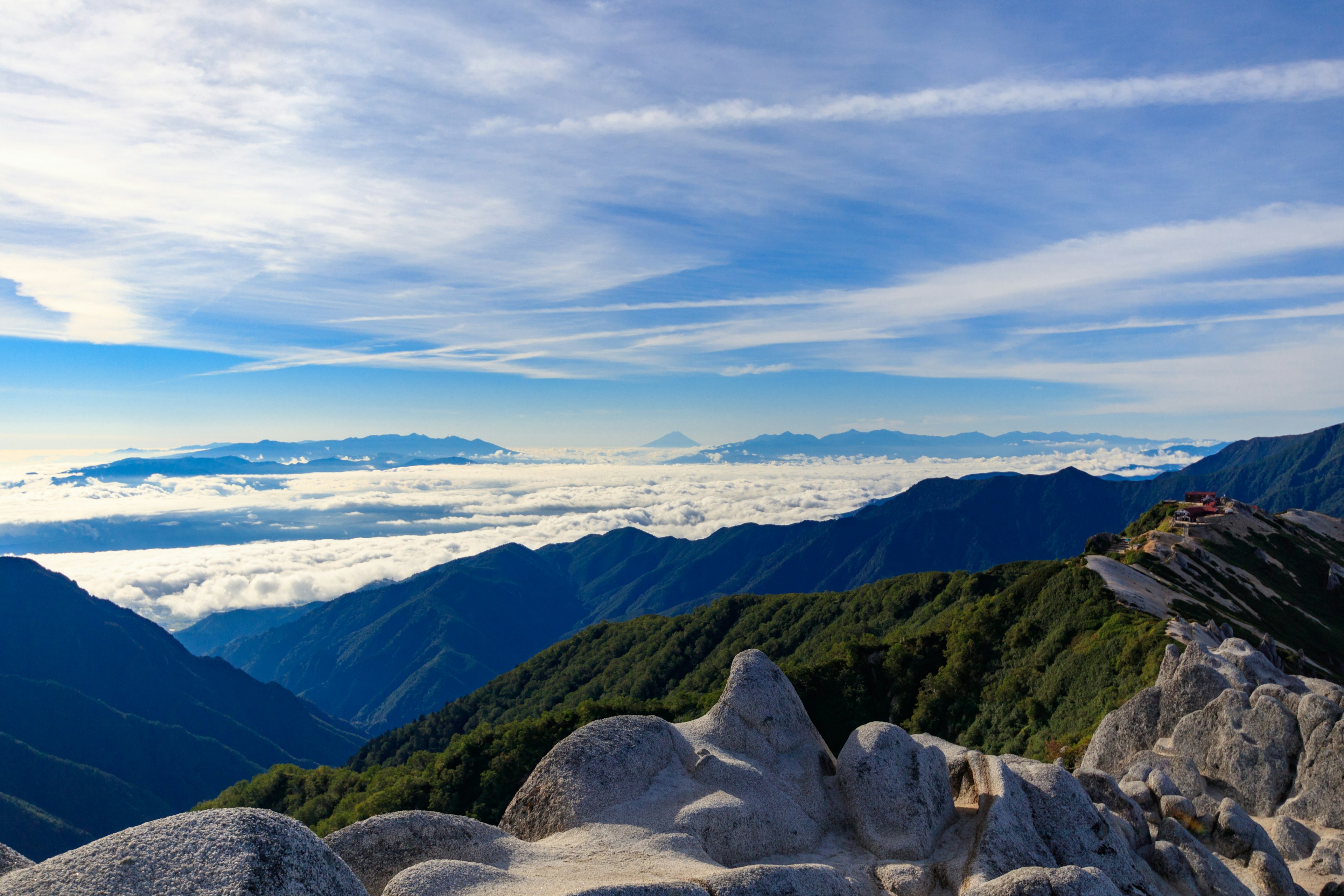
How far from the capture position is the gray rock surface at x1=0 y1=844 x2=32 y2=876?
52.3 ft

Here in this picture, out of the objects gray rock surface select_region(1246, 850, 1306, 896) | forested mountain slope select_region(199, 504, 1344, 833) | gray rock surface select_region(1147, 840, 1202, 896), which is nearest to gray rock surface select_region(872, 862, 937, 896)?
gray rock surface select_region(1147, 840, 1202, 896)

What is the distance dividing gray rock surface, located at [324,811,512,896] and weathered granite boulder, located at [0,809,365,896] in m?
6.67

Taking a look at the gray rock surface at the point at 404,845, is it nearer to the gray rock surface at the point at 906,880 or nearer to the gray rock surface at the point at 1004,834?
the gray rock surface at the point at 906,880

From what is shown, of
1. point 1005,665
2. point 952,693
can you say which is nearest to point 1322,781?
point 1005,665

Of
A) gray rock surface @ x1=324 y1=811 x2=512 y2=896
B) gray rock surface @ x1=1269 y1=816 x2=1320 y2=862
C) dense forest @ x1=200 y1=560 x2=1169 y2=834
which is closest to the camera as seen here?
gray rock surface @ x1=324 y1=811 x2=512 y2=896

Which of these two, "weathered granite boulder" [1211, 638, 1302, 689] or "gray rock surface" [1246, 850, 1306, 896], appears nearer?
"gray rock surface" [1246, 850, 1306, 896]

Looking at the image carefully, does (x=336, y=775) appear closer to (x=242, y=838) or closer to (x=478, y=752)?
(x=478, y=752)

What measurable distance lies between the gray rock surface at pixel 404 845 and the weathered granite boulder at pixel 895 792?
43.7ft

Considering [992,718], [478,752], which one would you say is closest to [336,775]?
[478,752]

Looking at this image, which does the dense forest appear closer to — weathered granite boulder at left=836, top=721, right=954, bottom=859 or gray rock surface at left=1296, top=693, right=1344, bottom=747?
gray rock surface at left=1296, top=693, right=1344, bottom=747

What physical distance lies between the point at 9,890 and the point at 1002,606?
291 ft

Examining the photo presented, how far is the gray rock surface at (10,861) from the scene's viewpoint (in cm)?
1593

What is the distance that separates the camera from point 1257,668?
41531 mm

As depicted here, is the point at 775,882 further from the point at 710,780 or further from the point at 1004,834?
the point at 1004,834
